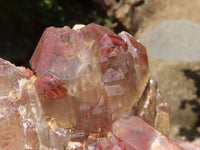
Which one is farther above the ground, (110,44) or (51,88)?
(110,44)

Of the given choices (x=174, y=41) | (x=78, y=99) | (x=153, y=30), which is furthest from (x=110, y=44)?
(x=153, y=30)

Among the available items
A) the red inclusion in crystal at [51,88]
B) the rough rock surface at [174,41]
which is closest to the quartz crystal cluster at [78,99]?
the red inclusion in crystal at [51,88]

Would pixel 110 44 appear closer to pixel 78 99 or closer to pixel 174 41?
pixel 78 99

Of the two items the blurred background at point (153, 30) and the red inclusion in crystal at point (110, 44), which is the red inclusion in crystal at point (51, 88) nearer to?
the red inclusion in crystal at point (110, 44)

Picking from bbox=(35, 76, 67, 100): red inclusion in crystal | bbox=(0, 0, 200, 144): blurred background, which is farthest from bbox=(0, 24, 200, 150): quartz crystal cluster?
bbox=(0, 0, 200, 144): blurred background

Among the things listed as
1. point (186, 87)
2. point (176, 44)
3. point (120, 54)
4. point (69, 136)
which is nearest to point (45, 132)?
point (69, 136)

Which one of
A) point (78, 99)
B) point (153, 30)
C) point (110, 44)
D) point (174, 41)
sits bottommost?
point (78, 99)
